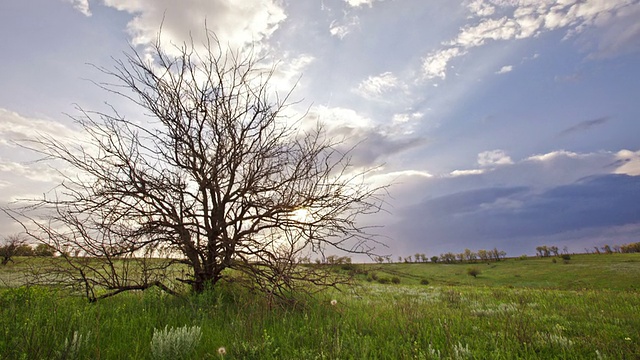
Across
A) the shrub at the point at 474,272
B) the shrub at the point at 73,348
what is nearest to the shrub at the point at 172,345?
the shrub at the point at 73,348

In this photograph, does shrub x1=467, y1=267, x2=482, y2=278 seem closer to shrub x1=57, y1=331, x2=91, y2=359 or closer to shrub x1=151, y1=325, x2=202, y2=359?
shrub x1=151, y1=325, x2=202, y2=359

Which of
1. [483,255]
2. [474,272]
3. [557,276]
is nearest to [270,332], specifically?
[557,276]

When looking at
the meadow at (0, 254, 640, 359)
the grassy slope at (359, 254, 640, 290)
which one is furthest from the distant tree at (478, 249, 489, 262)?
the meadow at (0, 254, 640, 359)

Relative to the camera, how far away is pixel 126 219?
675 cm

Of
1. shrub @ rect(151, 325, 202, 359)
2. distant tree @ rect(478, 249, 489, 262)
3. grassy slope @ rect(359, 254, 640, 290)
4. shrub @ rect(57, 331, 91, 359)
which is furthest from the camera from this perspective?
distant tree @ rect(478, 249, 489, 262)

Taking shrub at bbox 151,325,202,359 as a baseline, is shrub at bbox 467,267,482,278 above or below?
below

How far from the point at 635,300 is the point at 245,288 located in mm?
12423

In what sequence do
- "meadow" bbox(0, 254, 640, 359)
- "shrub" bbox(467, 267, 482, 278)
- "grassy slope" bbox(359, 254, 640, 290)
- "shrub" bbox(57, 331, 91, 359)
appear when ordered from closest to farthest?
"shrub" bbox(57, 331, 91, 359) < "meadow" bbox(0, 254, 640, 359) < "grassy slope" bbox(359, 254, 640, 290) < "shrub" bbox(467, 267, 482, 278)

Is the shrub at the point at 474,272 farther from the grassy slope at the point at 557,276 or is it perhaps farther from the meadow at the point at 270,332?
the meadow at the point at 270,332

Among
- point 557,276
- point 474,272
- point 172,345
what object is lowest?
point 557,276

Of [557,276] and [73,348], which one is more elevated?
[73,348]

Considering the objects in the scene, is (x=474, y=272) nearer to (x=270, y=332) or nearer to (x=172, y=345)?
(x=270, y=332)

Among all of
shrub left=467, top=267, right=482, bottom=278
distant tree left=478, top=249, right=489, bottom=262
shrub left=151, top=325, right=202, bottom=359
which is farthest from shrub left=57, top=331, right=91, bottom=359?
distant tree left=478, top=249, right=489, bottom=262

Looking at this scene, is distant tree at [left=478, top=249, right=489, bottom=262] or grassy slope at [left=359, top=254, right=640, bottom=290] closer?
grassy slope at [left=359, top=254, right=640, bottom=290]
